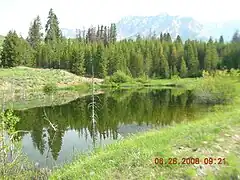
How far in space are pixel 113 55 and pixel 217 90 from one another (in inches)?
2827

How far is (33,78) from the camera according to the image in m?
93.5

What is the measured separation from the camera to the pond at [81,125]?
28.6 metres

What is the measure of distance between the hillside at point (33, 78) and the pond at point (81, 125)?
103ft

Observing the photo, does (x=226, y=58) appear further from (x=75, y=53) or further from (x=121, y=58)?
(x=75, y=53)

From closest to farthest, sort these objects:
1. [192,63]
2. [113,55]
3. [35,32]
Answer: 1. [113,55]
2. [192,63]
3. [35,32]

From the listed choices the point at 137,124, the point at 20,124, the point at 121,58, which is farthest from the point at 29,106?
the point at 121,58

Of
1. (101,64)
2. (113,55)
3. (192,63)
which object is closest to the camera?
(101,64)

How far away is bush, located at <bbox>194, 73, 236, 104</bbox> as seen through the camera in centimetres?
5147

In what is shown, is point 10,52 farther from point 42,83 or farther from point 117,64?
point 117,64

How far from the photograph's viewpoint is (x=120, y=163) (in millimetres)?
12078

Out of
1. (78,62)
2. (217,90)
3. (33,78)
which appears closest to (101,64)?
(78,62)

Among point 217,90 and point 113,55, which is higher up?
point 113,55
